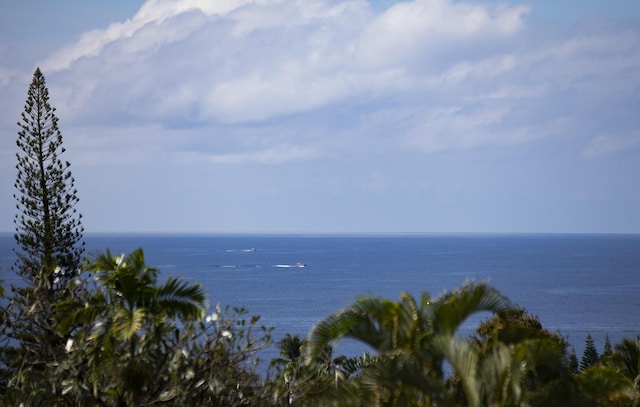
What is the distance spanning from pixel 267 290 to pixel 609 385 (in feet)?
297

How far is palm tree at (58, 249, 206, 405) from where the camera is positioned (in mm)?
9789

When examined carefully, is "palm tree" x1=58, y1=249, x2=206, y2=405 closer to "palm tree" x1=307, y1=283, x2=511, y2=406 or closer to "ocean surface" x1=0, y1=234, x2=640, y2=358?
"palm tree" x1=307, y1=283, x2=511, y2=406

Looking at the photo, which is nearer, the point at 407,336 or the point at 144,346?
the point at 407,336

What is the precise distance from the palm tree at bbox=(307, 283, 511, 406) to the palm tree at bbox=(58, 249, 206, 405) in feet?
6.01

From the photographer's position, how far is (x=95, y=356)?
34.3 ft

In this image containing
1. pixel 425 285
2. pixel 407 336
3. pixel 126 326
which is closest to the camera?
pixel 407 336

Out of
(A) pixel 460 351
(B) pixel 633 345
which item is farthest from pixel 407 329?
(B) pixel 633 345

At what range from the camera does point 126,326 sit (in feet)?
32.8

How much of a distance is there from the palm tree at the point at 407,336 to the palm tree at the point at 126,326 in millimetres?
1833

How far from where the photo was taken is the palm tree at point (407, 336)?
856cm

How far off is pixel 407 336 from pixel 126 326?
3.14 metres

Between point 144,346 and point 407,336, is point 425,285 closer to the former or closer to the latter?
point 407,336

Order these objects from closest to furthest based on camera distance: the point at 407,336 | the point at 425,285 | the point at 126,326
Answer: the point at 407,336, the point at 126,326, the point at 425,285

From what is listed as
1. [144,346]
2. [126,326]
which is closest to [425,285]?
[144,346]
